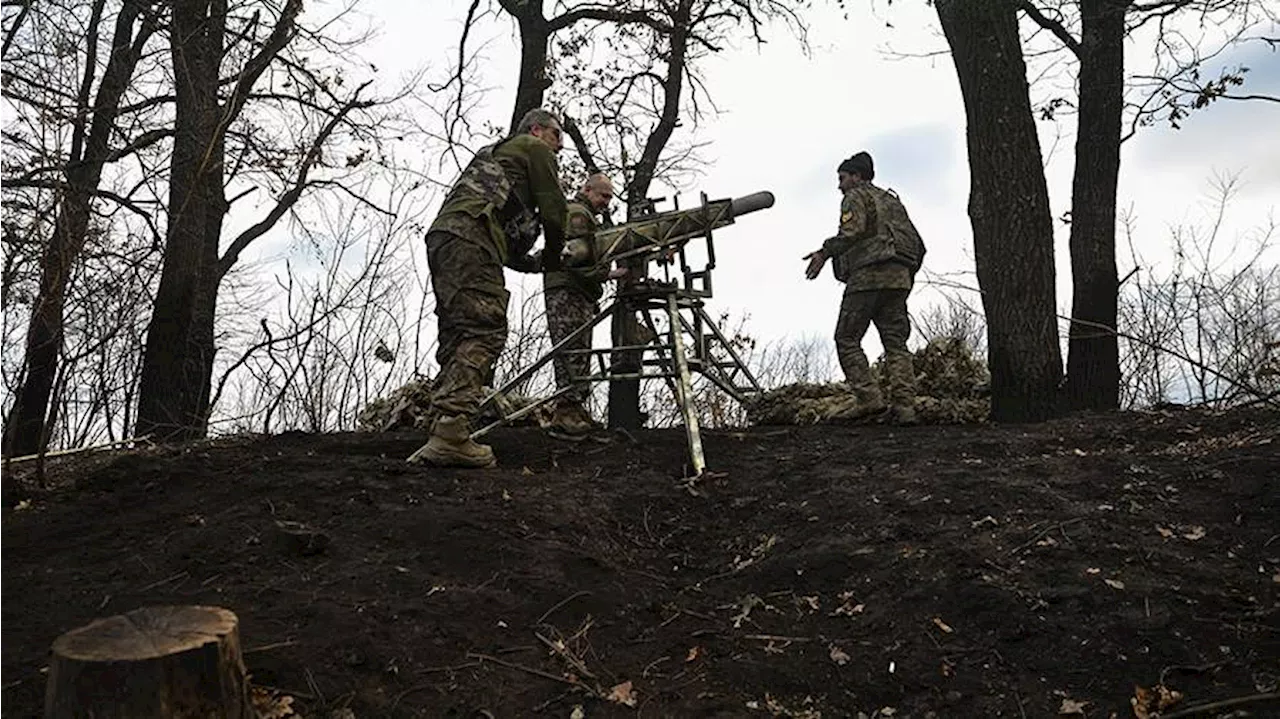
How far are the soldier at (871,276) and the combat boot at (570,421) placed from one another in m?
2.01

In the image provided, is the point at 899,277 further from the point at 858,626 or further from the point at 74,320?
the point at 74,320

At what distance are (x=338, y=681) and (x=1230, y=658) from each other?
265 centimetres

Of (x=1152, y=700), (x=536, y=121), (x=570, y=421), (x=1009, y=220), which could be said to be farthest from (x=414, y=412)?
(x=1152, y=700)

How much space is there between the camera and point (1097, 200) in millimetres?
8727

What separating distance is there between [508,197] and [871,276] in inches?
122

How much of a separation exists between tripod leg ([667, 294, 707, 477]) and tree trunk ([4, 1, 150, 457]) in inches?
125

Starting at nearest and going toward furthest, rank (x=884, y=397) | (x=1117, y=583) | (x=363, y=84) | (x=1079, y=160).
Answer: (x=1117, y=583)
(x=884, y=397)
(x=1079, y=160)
(x=363, y=84)

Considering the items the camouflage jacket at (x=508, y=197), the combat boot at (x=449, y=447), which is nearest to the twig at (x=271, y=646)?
the combat boot at (x=449, y=447)

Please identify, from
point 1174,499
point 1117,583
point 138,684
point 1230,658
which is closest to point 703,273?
point 1174,499

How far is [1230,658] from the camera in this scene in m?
3.05

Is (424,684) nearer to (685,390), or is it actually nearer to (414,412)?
(685,390)

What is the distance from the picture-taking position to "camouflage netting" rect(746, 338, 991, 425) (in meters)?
7.92

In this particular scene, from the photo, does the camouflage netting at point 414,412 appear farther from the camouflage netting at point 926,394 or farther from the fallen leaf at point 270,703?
the fallen leaf at point 270,703

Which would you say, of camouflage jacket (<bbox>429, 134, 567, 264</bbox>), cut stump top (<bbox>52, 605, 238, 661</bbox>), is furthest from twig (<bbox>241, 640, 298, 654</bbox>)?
camouflage jacket (<bbox>429, 134, 567, 264</bbox>)
